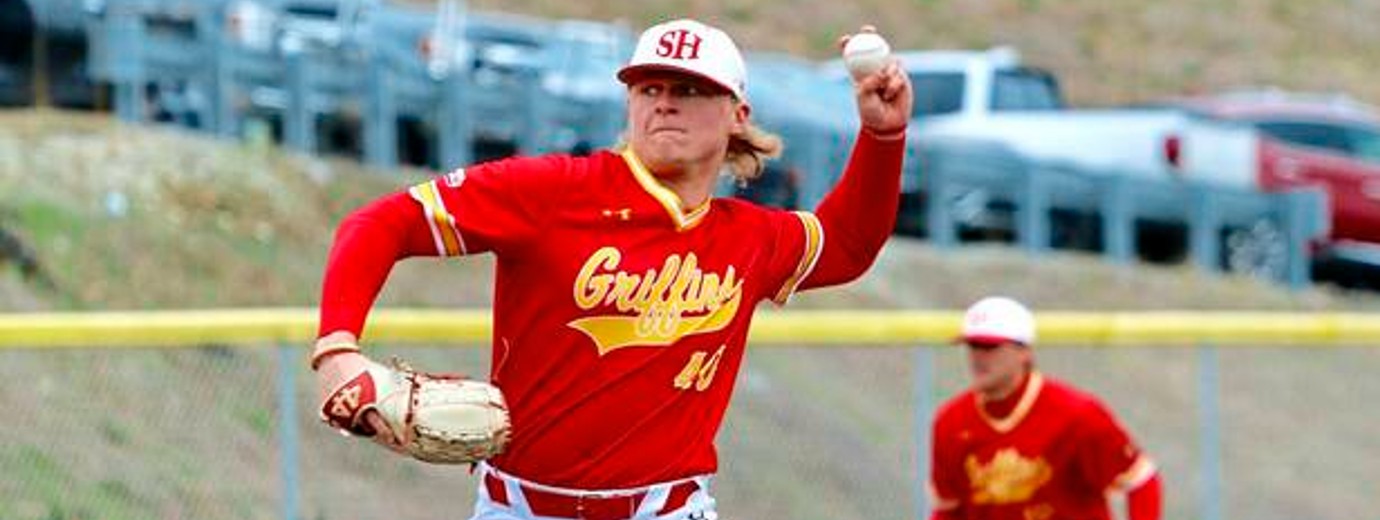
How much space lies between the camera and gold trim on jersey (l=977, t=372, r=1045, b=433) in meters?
10.3

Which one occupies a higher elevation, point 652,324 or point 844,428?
point 652,324

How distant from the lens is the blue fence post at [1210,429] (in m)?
13.7

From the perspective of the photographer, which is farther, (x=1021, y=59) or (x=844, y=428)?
(x=1021, y=59)

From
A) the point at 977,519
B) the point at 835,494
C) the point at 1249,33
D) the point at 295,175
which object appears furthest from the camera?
the point at 1249,33

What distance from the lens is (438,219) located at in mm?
6023

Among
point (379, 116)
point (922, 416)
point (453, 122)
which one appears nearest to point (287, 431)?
point (922, 416)

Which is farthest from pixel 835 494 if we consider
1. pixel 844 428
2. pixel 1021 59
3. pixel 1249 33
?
pixel 1249 33

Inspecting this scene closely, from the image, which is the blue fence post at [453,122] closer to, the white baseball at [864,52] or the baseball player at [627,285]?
the baseball player at [627,285]

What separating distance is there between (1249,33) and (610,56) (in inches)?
921

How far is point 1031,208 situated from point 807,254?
47.7 feet

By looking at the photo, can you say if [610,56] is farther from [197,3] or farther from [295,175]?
[295,175]

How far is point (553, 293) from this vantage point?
6238mm

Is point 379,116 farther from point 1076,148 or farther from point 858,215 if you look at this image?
point 858,215

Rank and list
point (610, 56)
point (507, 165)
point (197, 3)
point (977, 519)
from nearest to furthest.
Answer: point (507, 165), point (977, 519), point (197, 3), point (610, 56)
